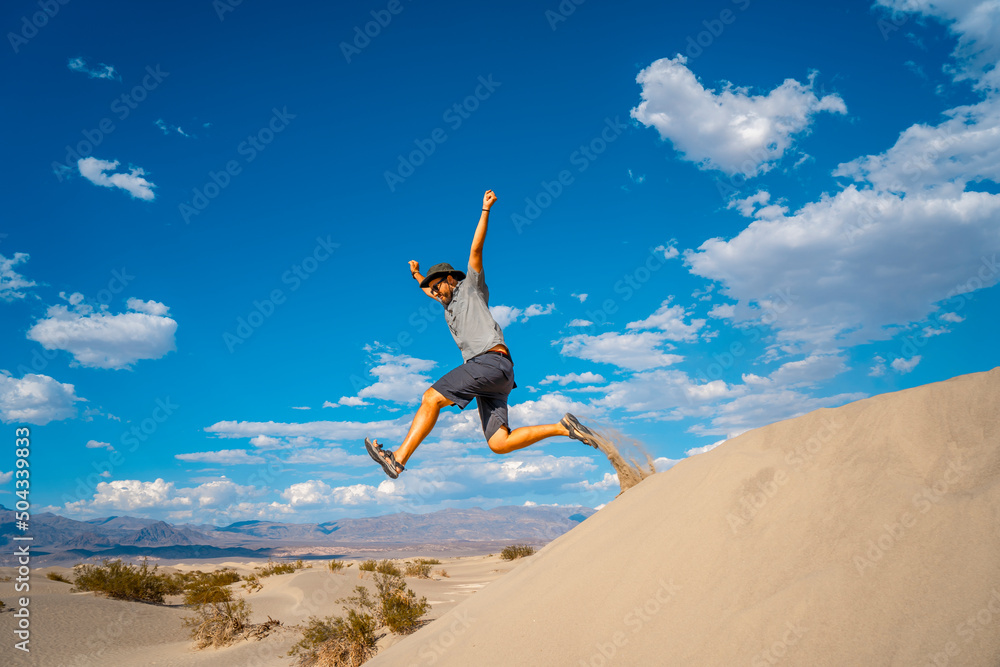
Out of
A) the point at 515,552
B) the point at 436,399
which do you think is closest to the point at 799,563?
the point at 436,399

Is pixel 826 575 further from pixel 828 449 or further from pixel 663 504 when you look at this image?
pixel 663 504

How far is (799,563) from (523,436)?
267 cm

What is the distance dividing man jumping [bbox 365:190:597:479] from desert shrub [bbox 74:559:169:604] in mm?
7155

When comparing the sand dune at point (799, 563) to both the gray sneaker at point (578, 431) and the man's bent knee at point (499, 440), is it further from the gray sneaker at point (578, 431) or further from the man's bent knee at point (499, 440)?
the man's bent knee at point (499, 440)

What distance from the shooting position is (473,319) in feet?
16.1

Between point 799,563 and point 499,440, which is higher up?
point 499,440

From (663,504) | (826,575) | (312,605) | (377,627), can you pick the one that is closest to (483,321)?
(663,504)

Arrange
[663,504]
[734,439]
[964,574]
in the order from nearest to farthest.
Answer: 1. [964,574]
2. [663,504]
3. [734,439]

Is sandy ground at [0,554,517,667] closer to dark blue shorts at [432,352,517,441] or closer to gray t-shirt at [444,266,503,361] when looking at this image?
dark blue shorts at [432,352,517,441]

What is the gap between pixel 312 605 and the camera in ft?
27.6

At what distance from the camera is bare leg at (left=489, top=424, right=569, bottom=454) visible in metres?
4.75

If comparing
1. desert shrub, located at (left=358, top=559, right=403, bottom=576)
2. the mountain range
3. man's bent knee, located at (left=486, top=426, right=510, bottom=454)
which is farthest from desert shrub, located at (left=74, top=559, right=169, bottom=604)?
the mountain range

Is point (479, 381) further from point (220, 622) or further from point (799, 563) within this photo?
point (220, 622)

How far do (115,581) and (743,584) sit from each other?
10320 millimetres
